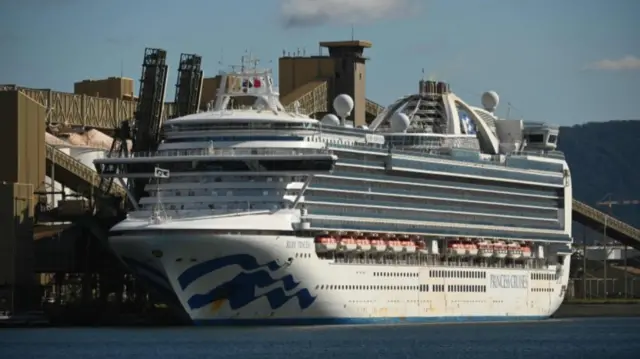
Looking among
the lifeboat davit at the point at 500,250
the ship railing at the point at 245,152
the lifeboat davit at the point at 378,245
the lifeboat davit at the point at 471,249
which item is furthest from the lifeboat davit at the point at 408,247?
the ship railing at the point at 245,152

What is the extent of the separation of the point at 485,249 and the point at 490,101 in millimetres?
17460

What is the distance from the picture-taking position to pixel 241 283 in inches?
3516

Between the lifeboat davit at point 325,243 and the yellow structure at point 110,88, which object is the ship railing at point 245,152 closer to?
the lifeboat davit at point 325,243

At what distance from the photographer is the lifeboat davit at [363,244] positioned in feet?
315

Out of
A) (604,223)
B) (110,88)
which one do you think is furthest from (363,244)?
(604,223)

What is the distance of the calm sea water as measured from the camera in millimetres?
78750

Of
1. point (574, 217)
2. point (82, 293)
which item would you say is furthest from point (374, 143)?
point (574, 217)

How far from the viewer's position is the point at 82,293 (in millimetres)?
102625

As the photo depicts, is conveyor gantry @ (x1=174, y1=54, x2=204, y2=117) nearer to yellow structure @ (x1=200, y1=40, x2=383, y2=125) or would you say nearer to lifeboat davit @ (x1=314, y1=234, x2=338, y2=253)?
lifeboat davit @ (x1=314, y1=234, x2=338, y2=253)

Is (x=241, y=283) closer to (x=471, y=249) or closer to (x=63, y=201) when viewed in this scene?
(x=63, y=201)

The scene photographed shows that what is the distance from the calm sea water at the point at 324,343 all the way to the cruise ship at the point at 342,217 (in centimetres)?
199

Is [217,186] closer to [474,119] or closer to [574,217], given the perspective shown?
[474,119]

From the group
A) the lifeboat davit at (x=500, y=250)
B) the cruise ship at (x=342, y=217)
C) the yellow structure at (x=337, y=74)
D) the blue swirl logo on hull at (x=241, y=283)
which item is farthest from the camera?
the yellow structure at (x=337, y=74)

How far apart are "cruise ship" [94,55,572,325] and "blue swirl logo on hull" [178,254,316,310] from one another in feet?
0.20
